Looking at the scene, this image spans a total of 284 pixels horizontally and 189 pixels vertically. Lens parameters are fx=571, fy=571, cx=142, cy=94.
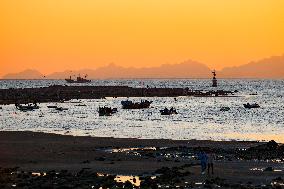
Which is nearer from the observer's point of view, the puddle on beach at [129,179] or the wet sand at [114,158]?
the puddle on beach at [129,179]

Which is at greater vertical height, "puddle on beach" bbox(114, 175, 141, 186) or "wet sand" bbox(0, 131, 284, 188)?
"puddle on beach" bbox(114, 175, 141, 186)

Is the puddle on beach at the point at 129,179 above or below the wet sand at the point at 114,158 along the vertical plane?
above

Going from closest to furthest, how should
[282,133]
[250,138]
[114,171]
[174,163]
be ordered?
[114,171] → [174,163] → [250,138] → [282,133]

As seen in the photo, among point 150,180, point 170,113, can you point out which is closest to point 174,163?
point 150,180

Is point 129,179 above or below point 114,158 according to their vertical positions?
above

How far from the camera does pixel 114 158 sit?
137 feet

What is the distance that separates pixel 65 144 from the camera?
51.7 metres

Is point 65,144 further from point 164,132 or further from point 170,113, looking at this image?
point 170,113

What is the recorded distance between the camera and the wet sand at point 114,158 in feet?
115

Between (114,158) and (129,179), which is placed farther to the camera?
(114,158)

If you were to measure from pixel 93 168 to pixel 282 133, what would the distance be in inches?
1407

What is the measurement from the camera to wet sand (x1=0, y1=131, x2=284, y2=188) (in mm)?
34938

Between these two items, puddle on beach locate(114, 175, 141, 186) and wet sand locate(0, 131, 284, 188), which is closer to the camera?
puddle on beach locate(114, 175, 141, 186)

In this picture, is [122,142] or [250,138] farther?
[250,138]
